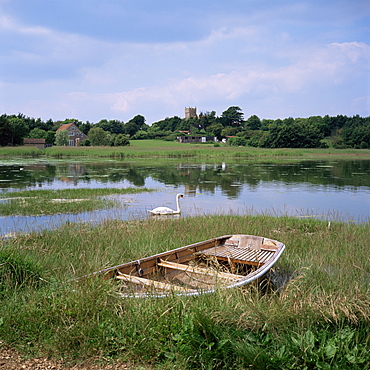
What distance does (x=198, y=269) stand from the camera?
590 centimetres

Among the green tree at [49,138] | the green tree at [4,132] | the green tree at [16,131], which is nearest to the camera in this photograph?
the green tree at [4,132]

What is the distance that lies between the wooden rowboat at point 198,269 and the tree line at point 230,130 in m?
69.0

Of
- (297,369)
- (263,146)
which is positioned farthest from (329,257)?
(263,146)

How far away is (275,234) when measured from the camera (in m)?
9.95

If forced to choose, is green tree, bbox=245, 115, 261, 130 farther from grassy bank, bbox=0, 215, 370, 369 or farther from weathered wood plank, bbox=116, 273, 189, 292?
grassy bank, bbox=0, 215, 370, 369

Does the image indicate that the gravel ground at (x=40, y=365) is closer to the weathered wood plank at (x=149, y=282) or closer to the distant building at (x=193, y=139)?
the weathered wood plank at (x=149, y=282)

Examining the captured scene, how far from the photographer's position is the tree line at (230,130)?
8431 cm

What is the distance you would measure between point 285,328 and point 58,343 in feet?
7.94

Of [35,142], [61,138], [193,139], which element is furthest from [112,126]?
[35,142]

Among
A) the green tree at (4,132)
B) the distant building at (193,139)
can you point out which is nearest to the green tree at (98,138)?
the green tree at (4,132)

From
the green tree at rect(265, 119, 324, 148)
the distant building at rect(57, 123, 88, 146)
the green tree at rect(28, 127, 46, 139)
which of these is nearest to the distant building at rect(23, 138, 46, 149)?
the green tree at rect(28, 127, 46, 139)

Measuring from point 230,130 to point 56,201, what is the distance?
108 meters

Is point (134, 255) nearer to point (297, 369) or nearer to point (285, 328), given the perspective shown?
point (285, 328)

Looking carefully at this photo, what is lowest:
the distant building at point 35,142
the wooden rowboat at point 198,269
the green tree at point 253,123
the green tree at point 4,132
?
the wooden rowboat at point 198,269
